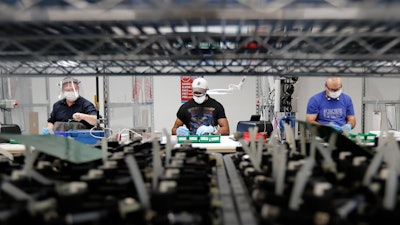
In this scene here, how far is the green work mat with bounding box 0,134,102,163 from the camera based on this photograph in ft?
2.93

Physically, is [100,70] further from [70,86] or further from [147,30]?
[70,86]

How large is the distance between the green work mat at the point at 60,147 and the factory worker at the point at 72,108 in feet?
5.08

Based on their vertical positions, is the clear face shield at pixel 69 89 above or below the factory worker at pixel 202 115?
above

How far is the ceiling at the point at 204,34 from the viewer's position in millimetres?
718

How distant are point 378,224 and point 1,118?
4.36 metres

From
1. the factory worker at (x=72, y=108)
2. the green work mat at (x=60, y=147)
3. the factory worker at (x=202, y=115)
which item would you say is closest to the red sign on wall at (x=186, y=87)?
the factory worker at (x=202, y=115)

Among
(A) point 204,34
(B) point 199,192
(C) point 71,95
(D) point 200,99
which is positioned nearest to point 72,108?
(C) point 71,95

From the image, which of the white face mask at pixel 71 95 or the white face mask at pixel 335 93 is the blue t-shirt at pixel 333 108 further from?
the white face mask at pixel 71 95

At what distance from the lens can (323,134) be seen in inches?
43.4

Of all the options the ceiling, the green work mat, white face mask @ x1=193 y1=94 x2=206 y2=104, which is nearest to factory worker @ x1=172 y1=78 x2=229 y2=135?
white face mask @ x1=193 y1=94 x2=206 y2=104

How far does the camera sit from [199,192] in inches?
27.2

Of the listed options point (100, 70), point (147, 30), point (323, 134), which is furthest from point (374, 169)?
point (100, 70)

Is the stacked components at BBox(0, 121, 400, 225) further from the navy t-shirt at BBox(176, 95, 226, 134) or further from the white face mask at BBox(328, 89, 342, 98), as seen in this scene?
the navy t-shirt at BBox(176, 95, 226, 134)

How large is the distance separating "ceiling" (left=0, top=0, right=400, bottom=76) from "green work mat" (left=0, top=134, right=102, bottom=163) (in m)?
0.31
